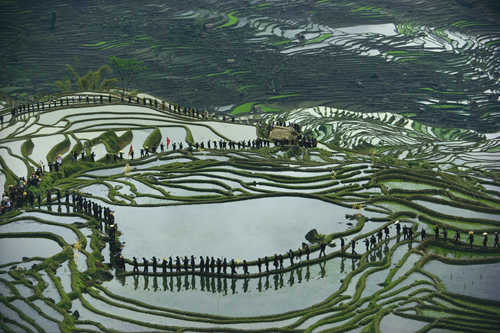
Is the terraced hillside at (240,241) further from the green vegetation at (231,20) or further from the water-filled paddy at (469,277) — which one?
the green vegetation at (231,20)

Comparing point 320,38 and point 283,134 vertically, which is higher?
point 320,38

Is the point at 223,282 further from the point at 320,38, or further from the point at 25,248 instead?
the point at 320,38

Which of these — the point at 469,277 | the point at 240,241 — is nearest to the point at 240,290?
the point at 240,241

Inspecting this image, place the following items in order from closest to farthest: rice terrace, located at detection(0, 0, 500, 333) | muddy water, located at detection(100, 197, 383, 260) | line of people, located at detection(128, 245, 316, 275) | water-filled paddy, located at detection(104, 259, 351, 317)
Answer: rice terrace, located at detection(0, 0, 500, 333) → water-filled paddy, located at detection(104, 259, 351, 317) → line of people, located at detection(128, 245, 316, 275) → muddy water, located at detection(100, 197, 383, 260)

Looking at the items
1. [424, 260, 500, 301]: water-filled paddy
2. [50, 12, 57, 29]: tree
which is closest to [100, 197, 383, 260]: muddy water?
[424, 260, 500, 301]: water-filled paddy

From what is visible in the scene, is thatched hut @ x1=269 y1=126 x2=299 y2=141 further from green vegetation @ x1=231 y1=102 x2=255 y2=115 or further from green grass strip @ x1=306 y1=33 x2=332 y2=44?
green grass strip @ x1=306 y1=33 x2=332 y2=44

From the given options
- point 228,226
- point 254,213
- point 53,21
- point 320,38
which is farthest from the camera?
point 53,21

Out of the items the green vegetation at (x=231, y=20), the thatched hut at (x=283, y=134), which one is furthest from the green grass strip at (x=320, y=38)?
the thatched hut at (x=283, y=134)
